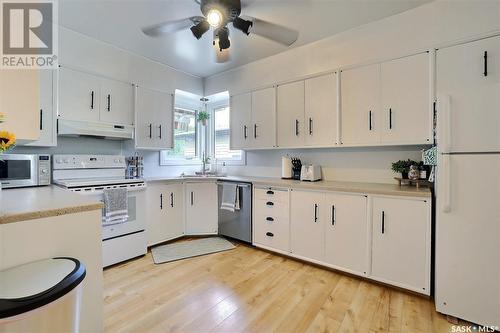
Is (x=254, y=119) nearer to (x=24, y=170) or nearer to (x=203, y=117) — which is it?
(x=203, y=117)

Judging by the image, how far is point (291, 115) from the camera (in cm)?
303

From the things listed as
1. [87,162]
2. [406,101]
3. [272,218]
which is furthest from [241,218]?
[406,101]

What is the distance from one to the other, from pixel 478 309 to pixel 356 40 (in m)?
2.63

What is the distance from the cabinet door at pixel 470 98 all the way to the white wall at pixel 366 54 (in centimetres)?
15

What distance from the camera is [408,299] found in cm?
197

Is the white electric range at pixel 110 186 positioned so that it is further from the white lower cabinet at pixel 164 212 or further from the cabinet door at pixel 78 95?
the cabinet door at pixel 78 95

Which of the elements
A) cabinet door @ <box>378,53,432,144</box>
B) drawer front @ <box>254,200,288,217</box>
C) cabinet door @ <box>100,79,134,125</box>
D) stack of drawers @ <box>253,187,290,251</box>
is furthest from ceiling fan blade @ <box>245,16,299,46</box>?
cabinet door @ <box>100,79,134,125</box>

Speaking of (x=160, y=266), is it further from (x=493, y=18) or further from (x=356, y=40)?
(x=493, y=18)

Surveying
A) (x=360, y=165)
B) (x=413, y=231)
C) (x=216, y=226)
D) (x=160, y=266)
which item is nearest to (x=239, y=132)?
(x=216, y=226)

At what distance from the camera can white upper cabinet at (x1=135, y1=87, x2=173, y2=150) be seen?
10.4 ft

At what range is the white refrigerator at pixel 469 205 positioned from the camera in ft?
5.14

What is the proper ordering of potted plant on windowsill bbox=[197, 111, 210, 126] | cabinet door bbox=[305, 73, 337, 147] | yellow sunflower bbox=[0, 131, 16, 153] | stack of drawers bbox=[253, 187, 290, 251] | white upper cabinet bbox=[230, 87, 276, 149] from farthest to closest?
potted plant on windowsill bbox=[197, 111, 210, 126] → white upper cabinet bbox=[230, 87, 276, 149] → stack of drawers bbox=[253, 187, 290, 251] → cabinet door bbox=[305, 73, 337, 147] → yellow sunflower bbox=[0, 131, 16, 153]

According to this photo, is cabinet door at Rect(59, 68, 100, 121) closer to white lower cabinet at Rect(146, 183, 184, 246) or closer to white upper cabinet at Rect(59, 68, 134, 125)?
white upper cabinet at Rect(59, 68, 134, 125)

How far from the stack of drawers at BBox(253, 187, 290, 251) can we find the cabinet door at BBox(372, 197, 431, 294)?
0.96 meters
